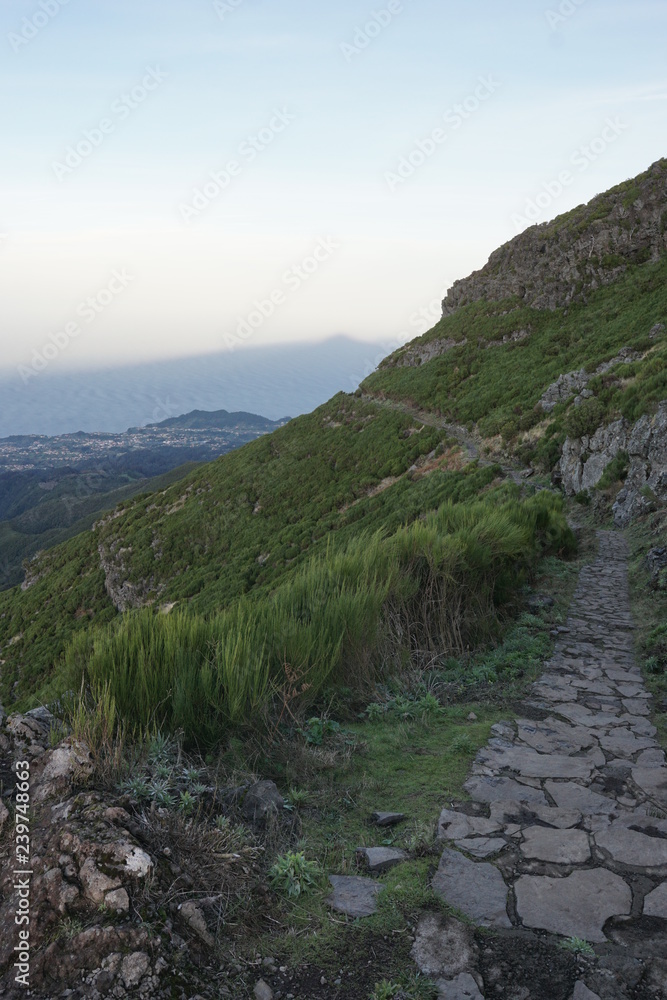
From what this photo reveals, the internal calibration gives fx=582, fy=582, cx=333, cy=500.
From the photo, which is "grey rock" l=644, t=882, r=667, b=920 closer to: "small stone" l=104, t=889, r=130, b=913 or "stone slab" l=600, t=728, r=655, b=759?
"stone slab" l=600, t=728, r=655, b=759

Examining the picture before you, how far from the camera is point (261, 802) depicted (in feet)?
9.82

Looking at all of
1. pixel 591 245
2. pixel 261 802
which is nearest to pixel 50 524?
pixel 591 245

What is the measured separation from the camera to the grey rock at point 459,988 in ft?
6.30

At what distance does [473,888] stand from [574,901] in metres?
0.41

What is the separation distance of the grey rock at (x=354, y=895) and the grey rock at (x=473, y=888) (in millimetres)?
274

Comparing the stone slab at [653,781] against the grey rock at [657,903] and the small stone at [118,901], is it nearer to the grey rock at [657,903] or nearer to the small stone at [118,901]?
the grey rock at [657,903]

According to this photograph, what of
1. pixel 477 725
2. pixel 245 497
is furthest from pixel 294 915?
pixel 245 497

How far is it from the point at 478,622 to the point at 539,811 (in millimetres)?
3166

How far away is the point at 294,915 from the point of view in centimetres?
230

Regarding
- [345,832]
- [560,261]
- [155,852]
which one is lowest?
[345,832]

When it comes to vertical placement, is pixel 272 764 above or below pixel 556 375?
below

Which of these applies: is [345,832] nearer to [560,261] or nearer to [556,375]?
[556,375]

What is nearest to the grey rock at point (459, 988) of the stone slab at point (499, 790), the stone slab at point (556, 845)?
the stone slab at point (556, 845)

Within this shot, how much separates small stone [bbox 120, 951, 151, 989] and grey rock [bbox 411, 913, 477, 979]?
94 cm
